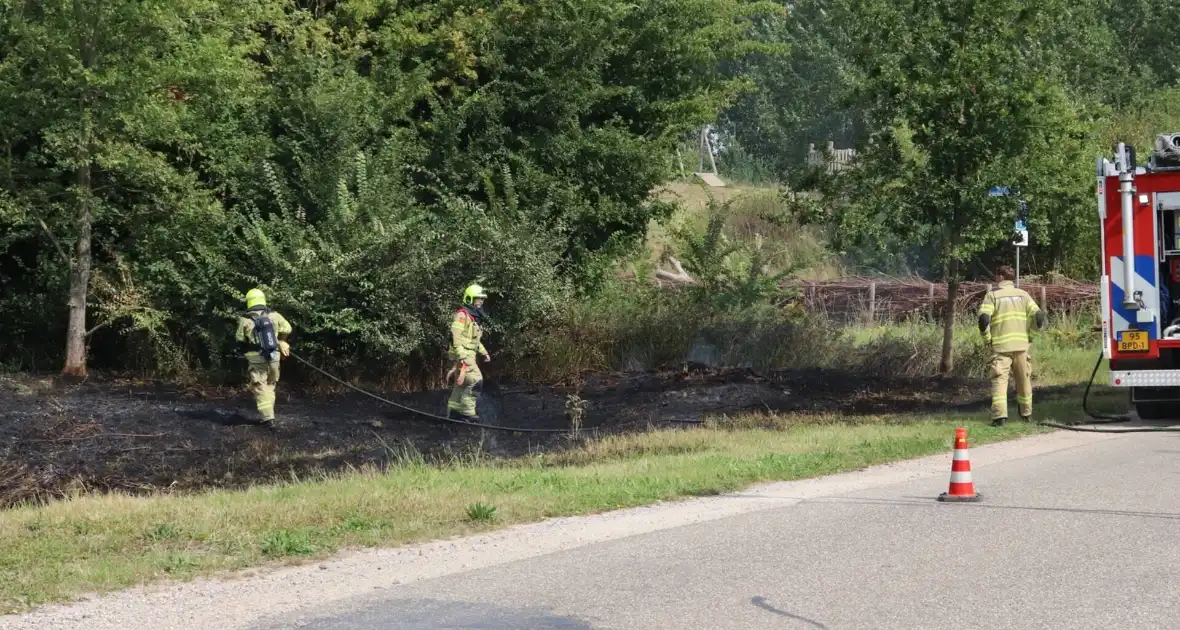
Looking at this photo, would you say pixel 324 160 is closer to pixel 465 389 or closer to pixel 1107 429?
pixel 465 389

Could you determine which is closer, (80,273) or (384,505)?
(384,505)

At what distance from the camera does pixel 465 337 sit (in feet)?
55.3

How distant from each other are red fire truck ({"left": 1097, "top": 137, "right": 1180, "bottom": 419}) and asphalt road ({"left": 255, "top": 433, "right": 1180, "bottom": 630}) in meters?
5.27

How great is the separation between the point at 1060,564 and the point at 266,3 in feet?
58.9

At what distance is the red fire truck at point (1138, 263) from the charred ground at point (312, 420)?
3.11 meters

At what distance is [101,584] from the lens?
724cm

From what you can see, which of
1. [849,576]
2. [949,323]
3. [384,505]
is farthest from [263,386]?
[849,576]

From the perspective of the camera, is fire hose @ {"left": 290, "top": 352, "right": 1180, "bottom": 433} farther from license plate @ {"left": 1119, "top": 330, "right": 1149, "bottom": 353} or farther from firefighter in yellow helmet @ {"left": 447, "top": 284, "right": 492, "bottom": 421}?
license plate @ {"left": 1119, "top": 330, "right": 1149, "bottom": 353}

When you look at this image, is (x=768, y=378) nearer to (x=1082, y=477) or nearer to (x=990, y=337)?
(x=990, y=337)

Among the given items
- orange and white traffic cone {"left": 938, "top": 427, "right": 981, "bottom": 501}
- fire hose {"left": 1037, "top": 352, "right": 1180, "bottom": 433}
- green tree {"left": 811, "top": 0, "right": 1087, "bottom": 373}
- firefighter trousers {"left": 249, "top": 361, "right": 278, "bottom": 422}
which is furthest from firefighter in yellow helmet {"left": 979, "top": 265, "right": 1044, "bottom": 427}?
firefighter trousers {"left": 249, "top": 361, "right": 278, "bottom": 422}

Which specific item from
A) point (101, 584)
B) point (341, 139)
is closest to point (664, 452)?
point (101, 584)

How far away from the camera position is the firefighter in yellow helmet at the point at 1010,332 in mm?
15734

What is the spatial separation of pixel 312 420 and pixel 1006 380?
28.6 ft

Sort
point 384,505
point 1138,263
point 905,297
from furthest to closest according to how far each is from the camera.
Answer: point 905,297
point 1138,263
point 384,505
